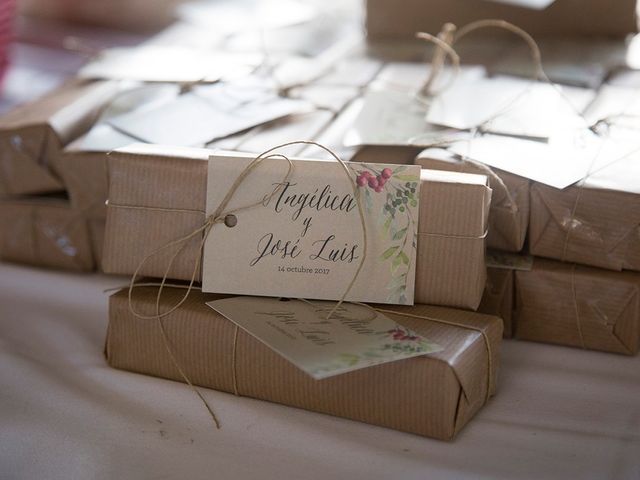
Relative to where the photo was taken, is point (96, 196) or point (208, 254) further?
point (96, 196)

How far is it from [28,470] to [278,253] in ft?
0.86

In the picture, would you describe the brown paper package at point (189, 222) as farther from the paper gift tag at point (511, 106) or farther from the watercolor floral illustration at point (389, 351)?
the paper gift tag at point (511, 106)

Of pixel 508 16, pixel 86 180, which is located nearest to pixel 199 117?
pixel 86 180

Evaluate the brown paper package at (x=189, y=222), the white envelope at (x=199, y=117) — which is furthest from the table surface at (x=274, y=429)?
the white envelope at (x=199, y=117)

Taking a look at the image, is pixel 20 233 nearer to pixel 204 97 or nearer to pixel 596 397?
pixel 204 97

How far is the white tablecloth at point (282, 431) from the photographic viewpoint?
0.73 meters

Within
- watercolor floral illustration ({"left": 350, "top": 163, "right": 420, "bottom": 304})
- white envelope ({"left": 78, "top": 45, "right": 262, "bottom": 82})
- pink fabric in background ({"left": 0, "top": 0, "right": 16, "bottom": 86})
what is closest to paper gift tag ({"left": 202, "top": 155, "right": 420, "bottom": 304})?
watercolor floral illustration ({"left": 350, "top": 163, "right": 420, "bottom": 304})

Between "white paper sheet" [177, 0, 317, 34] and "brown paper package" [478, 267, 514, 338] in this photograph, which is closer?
"brown paper package" [478, 267, 514, 338]

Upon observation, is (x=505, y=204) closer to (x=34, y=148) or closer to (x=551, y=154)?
(x=551, y=154)

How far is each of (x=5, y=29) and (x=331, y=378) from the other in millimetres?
823

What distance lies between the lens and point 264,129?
38.7 inches

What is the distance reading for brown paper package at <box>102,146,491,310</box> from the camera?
31.0 inches

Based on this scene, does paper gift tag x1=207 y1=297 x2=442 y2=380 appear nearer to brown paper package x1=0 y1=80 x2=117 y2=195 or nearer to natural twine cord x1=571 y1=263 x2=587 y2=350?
natural twine cord x1=571 y1=263 x2=587 y2=350

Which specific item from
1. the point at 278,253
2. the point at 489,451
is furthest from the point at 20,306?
the point at 489,451
